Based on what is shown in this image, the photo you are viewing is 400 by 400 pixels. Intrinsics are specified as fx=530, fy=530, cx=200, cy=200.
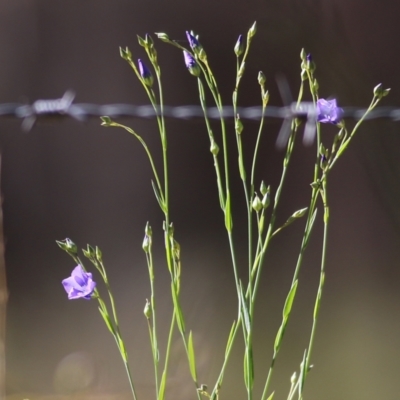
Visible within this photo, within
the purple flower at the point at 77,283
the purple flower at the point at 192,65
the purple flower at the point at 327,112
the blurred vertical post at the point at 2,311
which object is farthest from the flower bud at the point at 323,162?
the blurred vertical post at the point at 2,311

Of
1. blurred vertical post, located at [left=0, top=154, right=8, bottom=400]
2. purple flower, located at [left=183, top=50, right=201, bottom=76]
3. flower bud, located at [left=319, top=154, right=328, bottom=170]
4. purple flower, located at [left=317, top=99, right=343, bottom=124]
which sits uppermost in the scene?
purple flower, located at [left=183, top=50, right=201, bottom=76]

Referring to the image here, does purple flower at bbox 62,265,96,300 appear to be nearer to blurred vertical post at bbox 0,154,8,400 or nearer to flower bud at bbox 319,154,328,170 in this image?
flower bud at bbox 319,154,328,170

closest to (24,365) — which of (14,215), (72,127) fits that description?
(14,215)

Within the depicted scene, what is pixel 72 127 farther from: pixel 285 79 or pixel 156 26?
pixel 285 79

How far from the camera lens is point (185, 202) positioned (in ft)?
3.43

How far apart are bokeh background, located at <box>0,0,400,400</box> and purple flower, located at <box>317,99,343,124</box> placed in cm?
38

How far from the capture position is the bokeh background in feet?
3.22

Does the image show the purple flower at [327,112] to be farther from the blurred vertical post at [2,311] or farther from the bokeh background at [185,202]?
the blurred vertical post at [2,311]

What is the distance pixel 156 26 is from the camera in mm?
993

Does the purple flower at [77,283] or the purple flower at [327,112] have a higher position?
the purple flower at [327,112]

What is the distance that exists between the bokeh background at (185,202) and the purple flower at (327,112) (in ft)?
1.24

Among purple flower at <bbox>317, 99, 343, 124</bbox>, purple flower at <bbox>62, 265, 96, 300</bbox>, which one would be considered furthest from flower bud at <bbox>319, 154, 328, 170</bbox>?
purple flower at <bbox>62, 265, 96, 300</bbox>

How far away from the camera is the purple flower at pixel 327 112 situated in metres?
0.62

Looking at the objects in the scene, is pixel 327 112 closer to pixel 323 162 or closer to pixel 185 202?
pixel 323 162
